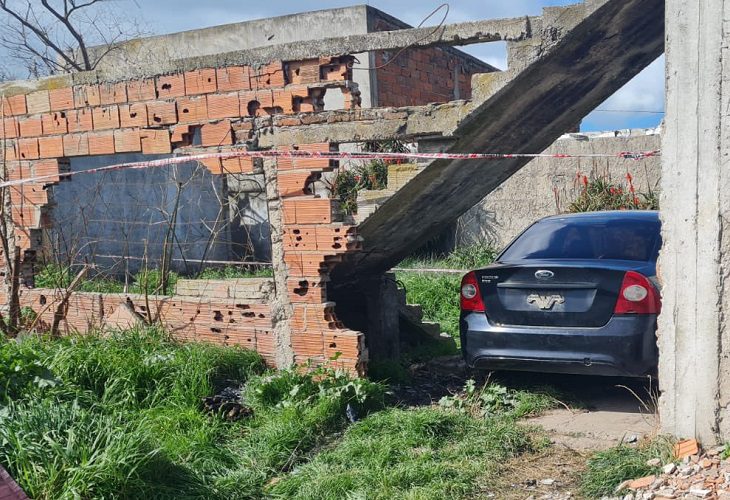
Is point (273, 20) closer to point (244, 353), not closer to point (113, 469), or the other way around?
point (244, 353)

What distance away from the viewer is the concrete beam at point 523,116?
588 cm

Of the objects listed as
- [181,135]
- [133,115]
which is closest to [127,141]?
[133,115]

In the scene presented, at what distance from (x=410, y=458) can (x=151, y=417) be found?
1.87 metres

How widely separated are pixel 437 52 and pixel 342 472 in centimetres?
1327

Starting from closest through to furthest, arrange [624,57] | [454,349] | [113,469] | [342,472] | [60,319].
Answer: [113,469] < [342,472] < [624,57] < [60,319] < [454,349]

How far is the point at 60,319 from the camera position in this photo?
7.53 m

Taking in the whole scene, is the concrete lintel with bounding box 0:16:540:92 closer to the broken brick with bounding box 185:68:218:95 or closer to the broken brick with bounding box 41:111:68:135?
the broken brick with bounding box 185:68:218:95

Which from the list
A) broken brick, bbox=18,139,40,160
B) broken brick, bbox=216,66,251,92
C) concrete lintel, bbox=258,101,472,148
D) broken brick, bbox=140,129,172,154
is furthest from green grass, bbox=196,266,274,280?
concrete lintel, bbox=258,101,472,148

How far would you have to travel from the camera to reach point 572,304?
18.8 ft

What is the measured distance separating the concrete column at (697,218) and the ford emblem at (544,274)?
44.1 inches

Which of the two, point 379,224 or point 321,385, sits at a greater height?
point 379,224

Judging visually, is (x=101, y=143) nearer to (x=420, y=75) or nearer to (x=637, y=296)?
(x=637, y=296)

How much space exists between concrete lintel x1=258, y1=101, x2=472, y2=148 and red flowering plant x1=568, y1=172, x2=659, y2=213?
23.9ft

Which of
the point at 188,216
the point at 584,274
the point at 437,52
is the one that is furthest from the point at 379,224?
the point at 437,52
